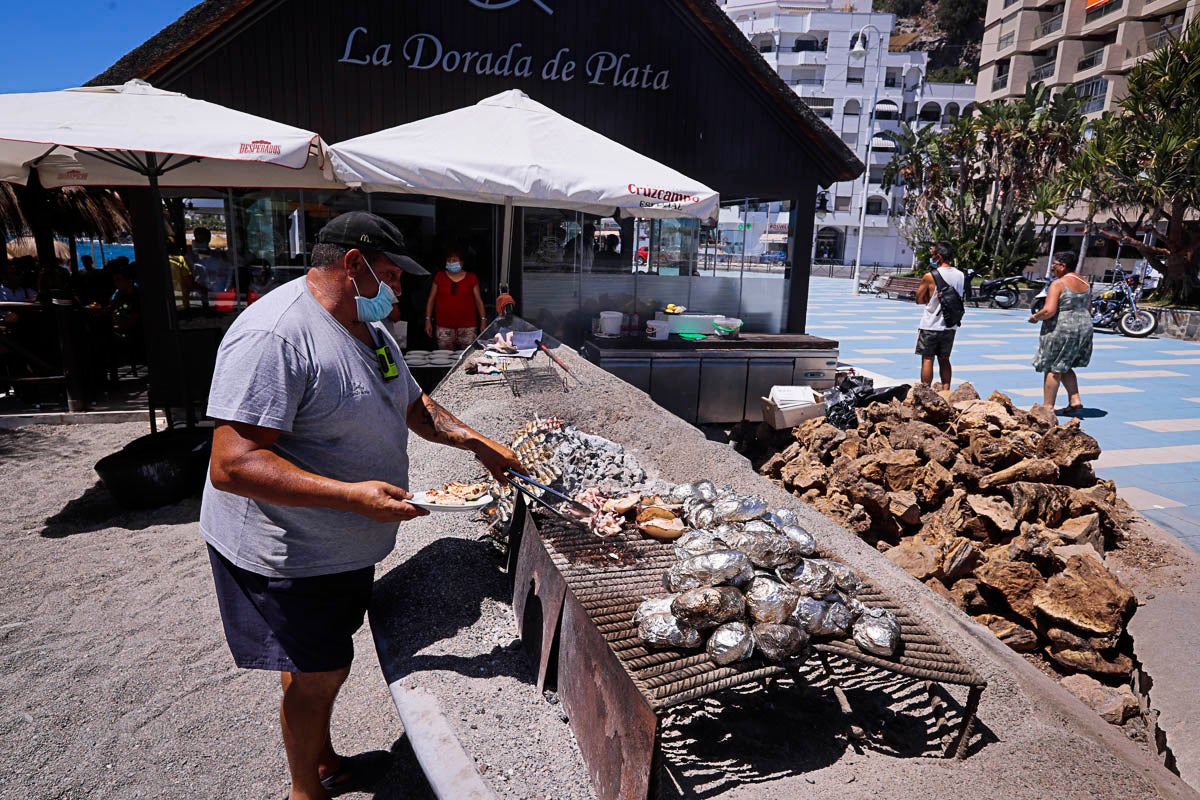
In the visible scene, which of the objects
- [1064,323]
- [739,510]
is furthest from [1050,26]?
[739,510]

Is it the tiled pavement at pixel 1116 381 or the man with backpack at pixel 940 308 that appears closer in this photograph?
the tiled pavement at pixel 1116 381

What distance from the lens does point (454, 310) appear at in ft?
25.1

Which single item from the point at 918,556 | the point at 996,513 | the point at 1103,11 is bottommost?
the point at 918,556

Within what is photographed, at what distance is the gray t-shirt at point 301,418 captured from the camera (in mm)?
1899

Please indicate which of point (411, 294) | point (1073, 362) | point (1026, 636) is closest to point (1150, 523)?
point (1026, 636)

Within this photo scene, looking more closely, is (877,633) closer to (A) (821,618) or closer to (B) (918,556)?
(A) (821,618)

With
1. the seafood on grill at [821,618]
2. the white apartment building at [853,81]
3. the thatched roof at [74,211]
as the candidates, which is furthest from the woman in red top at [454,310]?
the white apartment building at [853,81]

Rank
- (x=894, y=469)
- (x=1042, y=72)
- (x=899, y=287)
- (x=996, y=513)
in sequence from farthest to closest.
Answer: (x=1042, y=72) < (x=899, y=287) < (x=894, y=469) < (x=996, y=513)

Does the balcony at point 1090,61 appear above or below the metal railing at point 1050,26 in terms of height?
below

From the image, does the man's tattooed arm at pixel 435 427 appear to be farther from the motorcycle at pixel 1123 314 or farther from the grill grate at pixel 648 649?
the motorcycle at pixel 1123 314

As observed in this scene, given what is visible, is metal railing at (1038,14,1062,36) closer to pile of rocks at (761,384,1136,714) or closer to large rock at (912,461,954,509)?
pile of rocks at (761,384,1136,714)

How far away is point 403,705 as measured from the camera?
106 inches

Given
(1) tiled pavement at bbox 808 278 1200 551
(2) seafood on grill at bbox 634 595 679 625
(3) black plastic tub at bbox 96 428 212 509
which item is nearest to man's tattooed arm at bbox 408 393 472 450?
(2) seafood on grill at bbox 634 595 679 625

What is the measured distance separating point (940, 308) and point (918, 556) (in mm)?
4776
